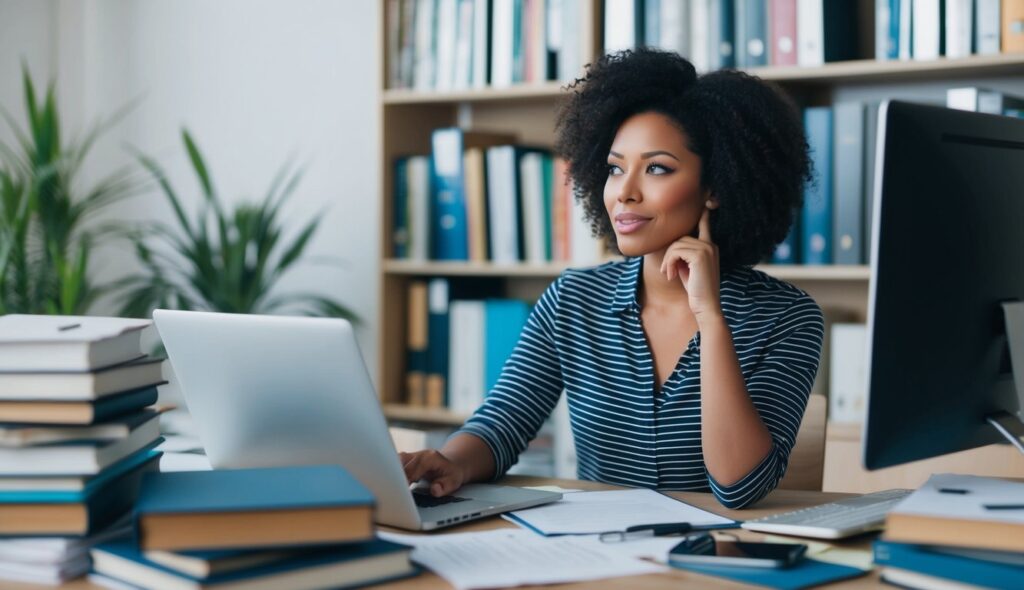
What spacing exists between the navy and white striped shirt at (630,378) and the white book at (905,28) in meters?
0.85

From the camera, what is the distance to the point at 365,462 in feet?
4.01

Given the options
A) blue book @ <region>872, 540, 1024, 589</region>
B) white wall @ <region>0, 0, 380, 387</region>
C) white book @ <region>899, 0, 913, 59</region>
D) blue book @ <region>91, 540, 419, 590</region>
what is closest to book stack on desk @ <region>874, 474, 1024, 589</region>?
blue book @ <region>872, 540, 1024, 589</region>

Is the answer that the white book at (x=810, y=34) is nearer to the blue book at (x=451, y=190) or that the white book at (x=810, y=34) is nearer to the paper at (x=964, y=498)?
the blue book at (x=451, y=190)

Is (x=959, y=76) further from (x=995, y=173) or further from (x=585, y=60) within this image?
(x=995, y=173)

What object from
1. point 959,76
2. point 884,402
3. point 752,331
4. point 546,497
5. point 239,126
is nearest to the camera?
point 884,402

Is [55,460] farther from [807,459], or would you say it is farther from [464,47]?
[464,47]

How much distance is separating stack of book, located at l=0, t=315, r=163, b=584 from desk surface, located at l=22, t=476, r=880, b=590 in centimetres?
3

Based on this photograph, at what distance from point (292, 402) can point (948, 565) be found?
0.65m

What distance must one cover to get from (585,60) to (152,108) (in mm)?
1503

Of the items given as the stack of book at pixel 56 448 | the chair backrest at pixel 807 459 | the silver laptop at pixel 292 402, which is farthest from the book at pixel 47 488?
the chair backrest at pixel 807 459

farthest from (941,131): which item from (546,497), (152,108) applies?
(152,108)

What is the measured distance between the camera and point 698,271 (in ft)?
4.98

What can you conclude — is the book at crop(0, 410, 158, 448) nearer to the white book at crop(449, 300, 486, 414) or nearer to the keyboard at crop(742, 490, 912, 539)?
the keyboard at crop(742, 490, 912, 539)

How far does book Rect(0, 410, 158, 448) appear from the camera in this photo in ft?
3.42
